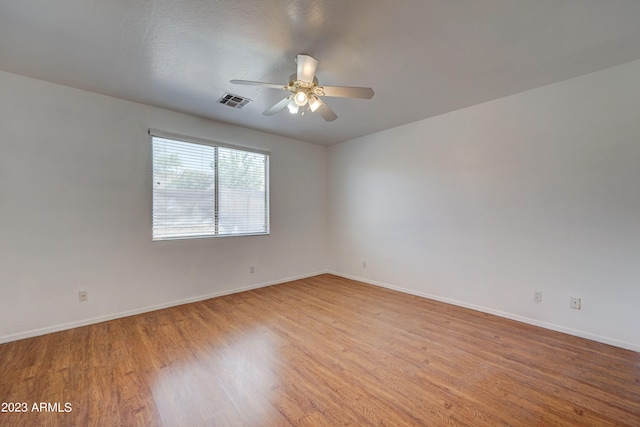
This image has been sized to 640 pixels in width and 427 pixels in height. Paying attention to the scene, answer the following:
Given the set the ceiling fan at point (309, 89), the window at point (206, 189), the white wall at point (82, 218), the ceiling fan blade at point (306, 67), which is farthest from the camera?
the window at point (206, 189)

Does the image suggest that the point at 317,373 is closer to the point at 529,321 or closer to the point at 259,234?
the point at 529,321

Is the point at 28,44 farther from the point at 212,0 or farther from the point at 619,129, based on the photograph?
the point at 619,129

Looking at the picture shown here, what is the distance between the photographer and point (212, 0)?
5.35ft

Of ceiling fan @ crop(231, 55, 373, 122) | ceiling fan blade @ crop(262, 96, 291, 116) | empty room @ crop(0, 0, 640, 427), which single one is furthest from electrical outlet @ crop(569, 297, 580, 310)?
ceiling fan blade @ crop(262, 96, 291, 116)

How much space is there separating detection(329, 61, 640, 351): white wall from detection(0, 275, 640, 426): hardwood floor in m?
0.41

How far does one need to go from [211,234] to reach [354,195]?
8.34 ft

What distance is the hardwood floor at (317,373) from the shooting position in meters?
1.58

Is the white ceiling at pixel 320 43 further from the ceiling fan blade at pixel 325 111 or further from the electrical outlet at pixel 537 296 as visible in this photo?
the electrical outlet at pixel 537 296

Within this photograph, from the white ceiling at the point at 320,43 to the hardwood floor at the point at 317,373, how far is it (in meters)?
2.57

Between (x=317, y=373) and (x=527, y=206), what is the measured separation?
2.85 meters

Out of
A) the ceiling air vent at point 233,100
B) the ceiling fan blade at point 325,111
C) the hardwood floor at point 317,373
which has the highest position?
the ceiling air vent at point 233,100

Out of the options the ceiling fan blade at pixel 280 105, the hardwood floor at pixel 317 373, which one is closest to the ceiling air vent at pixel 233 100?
the ceiling fan blade at pixel 280 105

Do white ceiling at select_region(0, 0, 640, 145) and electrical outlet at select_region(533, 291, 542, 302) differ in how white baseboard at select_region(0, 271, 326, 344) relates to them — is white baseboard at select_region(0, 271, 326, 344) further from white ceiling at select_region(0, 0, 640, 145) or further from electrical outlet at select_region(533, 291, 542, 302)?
electrical outlet at select_region(533, 291, 542, 302)

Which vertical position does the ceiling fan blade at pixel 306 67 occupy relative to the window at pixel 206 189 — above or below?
above
